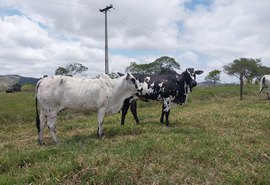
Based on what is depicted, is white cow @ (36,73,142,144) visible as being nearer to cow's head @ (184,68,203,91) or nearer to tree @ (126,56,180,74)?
cow's head @ (184,68,203,91)

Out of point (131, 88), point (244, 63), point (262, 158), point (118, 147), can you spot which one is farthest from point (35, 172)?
point (244, 63)

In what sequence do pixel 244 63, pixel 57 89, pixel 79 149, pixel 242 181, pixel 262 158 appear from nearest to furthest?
pixel 242 181 < pixel 262 158 < pixel 79 149 < pixel 57 89 < pixel 244 63

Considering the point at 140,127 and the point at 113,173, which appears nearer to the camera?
the point at 113,173

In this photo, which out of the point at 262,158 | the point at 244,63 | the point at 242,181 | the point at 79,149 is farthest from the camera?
the point at 244,63

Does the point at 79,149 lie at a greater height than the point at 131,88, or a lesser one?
lesser

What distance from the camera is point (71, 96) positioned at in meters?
9.52

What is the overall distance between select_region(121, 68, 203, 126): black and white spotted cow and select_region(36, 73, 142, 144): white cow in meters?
2.04

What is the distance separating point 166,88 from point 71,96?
4.22 m

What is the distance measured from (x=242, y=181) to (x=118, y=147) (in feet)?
10.6

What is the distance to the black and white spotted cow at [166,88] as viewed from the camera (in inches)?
495

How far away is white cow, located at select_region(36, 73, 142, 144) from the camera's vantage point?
9.38 m

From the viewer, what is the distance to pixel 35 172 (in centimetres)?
626

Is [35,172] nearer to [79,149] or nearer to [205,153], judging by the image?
[79,149]

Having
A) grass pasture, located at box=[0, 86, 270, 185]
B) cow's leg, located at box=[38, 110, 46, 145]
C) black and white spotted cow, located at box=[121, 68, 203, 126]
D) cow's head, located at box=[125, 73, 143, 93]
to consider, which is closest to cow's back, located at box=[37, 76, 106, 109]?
cow's leg, located at box=[38, 110, 46, 145]
